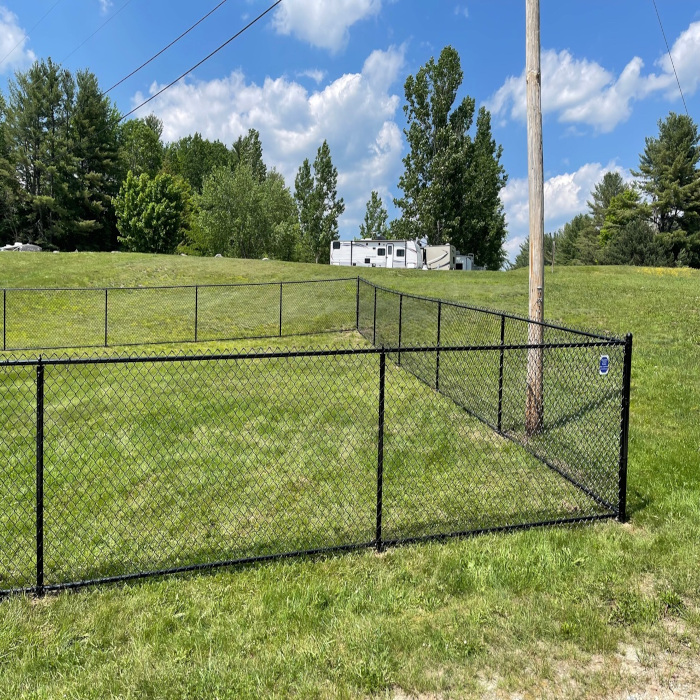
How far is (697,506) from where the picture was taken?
14.4ft

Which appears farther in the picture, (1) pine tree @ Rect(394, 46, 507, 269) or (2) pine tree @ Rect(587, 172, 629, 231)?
(2) pine tree @ Rect(587, 172, 629, 231)

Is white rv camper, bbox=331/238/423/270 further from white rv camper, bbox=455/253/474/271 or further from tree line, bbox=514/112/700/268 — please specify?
tree line, bbox=514/112/700/268

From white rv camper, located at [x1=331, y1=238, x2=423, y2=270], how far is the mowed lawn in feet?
107

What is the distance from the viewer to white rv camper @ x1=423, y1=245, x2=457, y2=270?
1297 inches

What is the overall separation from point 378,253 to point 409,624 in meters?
36.4

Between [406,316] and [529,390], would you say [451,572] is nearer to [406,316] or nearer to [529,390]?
[529,390]

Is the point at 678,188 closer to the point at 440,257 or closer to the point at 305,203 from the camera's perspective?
the point at 440,257

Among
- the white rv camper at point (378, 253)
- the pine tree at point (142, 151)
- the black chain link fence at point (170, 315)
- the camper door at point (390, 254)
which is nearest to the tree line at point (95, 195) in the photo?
the pine tree at point (142, 151)

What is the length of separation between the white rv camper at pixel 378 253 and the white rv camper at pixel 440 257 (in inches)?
64.3

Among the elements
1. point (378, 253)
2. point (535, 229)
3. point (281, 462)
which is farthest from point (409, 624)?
point (378, 253)

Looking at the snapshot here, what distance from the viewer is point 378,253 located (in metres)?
38.3

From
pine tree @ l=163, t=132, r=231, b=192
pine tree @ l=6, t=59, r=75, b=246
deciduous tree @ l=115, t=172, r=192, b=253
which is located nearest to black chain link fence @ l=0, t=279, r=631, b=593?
deciduous tree @ l=115, t=172, r=192, b=253

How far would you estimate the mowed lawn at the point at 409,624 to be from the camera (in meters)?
2.57

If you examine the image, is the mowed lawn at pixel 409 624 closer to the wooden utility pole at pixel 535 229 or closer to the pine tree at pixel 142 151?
the wooden utility pole at pixel 535 229
